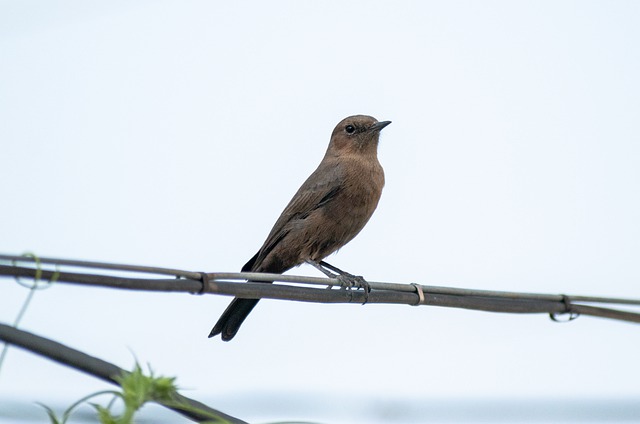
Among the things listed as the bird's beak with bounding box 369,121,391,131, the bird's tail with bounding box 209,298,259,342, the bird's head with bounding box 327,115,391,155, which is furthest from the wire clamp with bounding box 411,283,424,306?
the bird's beak with bounding box 369,121,391,131

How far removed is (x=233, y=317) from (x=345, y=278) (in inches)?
40.4

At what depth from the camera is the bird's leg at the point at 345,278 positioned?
5424mm

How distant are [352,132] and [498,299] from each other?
13.1 ft

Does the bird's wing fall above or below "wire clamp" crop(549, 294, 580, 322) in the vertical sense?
above

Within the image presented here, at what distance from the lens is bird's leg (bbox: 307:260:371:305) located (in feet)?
17.8

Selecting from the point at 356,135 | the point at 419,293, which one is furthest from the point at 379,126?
the point at 419,293

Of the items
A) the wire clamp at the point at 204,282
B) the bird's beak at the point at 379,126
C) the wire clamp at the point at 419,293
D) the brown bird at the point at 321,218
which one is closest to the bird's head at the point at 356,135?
the bird's beak at the point at 379,126

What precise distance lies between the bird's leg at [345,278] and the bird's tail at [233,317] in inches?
26.6

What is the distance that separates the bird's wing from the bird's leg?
0.34 m

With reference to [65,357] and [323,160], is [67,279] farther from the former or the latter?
[323,160]

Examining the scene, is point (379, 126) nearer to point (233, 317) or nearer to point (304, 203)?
point (304, 203)

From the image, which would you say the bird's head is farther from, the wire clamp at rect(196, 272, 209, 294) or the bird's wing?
the wire clamp at rect(196, 272, 209, 294)

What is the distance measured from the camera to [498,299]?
4777mm

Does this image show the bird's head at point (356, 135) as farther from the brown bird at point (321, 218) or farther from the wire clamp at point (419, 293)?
the wire clamp at point (419, 293)
